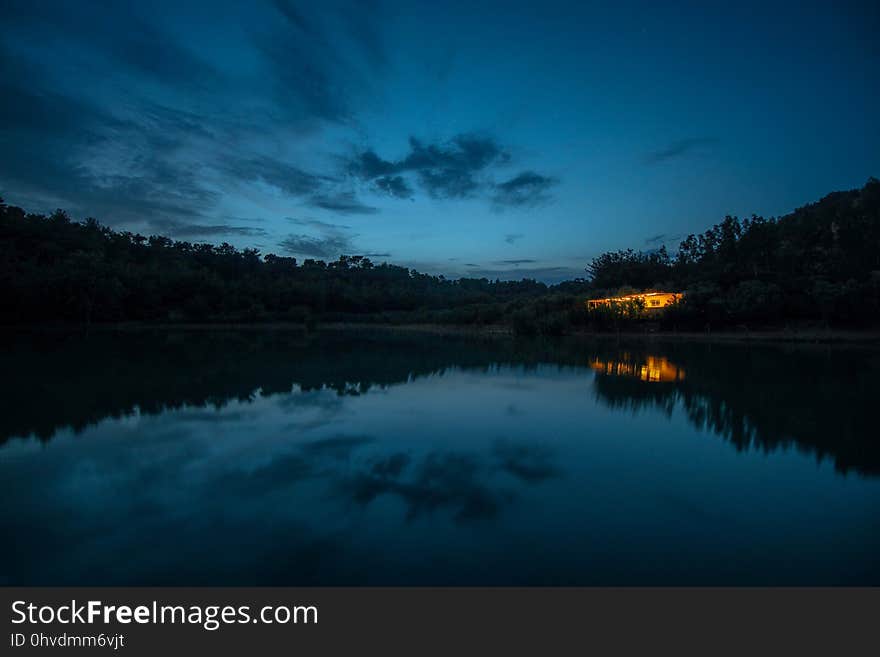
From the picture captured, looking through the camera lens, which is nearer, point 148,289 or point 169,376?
point 169,376

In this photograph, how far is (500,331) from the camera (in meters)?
39.0

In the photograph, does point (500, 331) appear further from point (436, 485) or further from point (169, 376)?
point (436, 485)

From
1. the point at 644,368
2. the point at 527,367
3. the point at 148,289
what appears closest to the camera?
the point at 644,368

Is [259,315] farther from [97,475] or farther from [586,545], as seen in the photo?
[586,545]

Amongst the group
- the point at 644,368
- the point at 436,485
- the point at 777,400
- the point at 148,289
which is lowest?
the point at 644,368

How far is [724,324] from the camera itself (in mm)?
31750

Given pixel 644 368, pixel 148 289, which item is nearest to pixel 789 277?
pixel 644 368

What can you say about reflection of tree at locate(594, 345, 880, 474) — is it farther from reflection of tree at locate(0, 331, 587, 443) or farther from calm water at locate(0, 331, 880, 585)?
reflection of tree at locate(0, 331, 587, 443)

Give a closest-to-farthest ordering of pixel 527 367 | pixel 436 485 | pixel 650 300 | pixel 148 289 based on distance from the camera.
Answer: pixel 436 485 < pixel 527 367 < pixel 650 300 < pixel 148 289

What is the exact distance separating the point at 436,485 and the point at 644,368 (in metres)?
13.5

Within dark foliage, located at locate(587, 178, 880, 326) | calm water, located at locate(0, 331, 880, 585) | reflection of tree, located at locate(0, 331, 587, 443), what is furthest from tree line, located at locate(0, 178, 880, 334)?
calm water, located at locate(0, 331, 880, 585)

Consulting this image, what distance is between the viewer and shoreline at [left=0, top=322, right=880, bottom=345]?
2736cm
